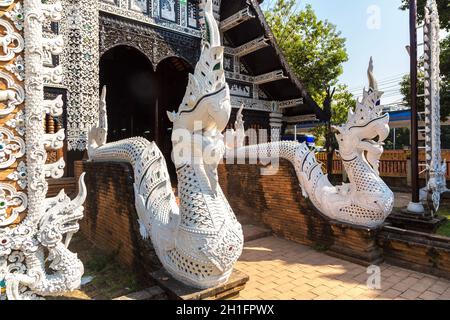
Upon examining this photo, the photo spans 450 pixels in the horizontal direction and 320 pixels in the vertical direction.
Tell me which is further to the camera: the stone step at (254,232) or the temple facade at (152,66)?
the temple facade at (152,66)

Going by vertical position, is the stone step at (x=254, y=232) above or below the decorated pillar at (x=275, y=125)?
below

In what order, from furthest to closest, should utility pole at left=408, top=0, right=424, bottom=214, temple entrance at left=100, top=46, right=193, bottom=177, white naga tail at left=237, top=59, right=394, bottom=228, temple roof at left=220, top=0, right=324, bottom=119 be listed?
1. temple entrance at left=100, top=46, right=193, bottom=177
2. temple roof at left=220, top=0, right=324, bottom=119
3. utility pole at left=408, top=0, right=424, bottom=214
4. white naga tail at left=237, top=59, right=394, bottom=228

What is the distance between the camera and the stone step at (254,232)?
218 inches

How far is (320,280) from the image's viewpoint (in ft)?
12.5

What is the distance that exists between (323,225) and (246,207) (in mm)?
2055

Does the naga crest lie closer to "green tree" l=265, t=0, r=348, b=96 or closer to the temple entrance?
the temple entrance

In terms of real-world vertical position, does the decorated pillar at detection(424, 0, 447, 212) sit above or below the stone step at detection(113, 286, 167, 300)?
above

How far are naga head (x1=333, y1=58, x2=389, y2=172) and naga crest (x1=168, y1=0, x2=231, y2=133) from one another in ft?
9.39

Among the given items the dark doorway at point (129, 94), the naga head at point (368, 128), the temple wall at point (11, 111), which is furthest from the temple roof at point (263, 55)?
the temple wall at point (11, 111)

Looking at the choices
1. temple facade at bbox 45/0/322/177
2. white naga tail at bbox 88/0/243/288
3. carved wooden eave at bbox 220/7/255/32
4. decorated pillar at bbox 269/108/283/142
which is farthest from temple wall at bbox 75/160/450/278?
Answer: decorated pillar at bbox 269/108/283/142

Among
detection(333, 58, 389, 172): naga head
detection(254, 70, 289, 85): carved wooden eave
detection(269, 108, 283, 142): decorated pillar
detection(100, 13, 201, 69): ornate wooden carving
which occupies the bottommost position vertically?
detection(333, 58, 389, 172): naga head

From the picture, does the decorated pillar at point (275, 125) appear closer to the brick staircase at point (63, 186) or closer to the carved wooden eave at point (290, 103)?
the carved wooden eave at point (290, 103)

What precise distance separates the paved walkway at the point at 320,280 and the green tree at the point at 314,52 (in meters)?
11.8

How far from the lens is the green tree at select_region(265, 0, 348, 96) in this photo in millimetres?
14553
